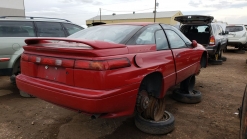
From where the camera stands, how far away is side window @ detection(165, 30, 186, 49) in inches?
136

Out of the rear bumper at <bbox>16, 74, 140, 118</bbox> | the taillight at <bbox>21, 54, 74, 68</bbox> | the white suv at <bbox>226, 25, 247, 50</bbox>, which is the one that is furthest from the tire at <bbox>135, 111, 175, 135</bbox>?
the white suv at <bbox>226, 25, 247, 50</bbox>

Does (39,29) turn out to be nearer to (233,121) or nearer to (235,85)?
(233,121)

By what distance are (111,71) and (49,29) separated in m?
3.47

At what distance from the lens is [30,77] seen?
270 centimetres

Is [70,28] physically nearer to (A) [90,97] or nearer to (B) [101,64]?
(B) [101,64]

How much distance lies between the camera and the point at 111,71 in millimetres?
2117

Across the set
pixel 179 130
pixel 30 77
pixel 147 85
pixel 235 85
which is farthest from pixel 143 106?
pixel 235 85

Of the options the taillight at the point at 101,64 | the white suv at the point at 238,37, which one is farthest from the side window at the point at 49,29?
the white suv at the point at 238,37

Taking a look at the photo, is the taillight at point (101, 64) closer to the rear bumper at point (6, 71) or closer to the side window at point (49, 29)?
the rear bumper at point (6, 71)

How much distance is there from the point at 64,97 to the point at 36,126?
4.35 feet

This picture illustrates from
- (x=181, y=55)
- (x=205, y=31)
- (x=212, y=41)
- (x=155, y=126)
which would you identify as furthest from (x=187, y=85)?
(x=205, y=31)

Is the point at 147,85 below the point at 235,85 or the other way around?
the other way around

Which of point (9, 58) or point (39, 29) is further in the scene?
point (39, 29)

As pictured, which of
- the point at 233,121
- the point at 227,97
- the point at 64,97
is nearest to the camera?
the point at 64,97
